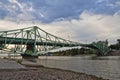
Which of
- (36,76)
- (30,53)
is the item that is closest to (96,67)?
(36,76)

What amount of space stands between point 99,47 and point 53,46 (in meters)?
62.2

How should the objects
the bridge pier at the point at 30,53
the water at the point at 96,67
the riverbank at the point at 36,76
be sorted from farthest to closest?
the bridge pier at the point at 30,53
the water at the point at 96,67
the riverbank at the point at 36,76

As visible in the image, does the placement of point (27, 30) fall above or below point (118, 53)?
above

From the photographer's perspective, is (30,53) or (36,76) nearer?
(36,76)

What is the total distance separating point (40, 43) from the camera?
441 feet

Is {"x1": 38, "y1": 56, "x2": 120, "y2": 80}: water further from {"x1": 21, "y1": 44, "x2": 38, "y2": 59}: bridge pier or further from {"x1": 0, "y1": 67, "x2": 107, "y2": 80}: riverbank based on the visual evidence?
{"x1": 21, "y1": 44, "x2": 38, "y2": 59}: bridge pier

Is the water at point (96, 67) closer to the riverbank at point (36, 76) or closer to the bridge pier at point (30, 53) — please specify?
the riverbank at point (36, 76)

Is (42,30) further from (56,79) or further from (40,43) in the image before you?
(56,79)

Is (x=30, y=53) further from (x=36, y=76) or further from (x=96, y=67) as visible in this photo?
(x=36, y=76)

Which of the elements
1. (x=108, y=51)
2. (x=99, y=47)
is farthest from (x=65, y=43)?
(x=108, y=51)

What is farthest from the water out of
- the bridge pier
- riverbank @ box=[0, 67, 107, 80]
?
the bridge pier

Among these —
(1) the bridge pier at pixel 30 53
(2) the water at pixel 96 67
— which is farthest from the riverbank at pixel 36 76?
(1) the bridge pier at pixel 30 53

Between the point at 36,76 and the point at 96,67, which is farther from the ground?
the point at 36,76

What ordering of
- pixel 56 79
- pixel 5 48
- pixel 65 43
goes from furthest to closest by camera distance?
1. pixel 65 43
2. pixel 5 48
3. pixel 56 79
